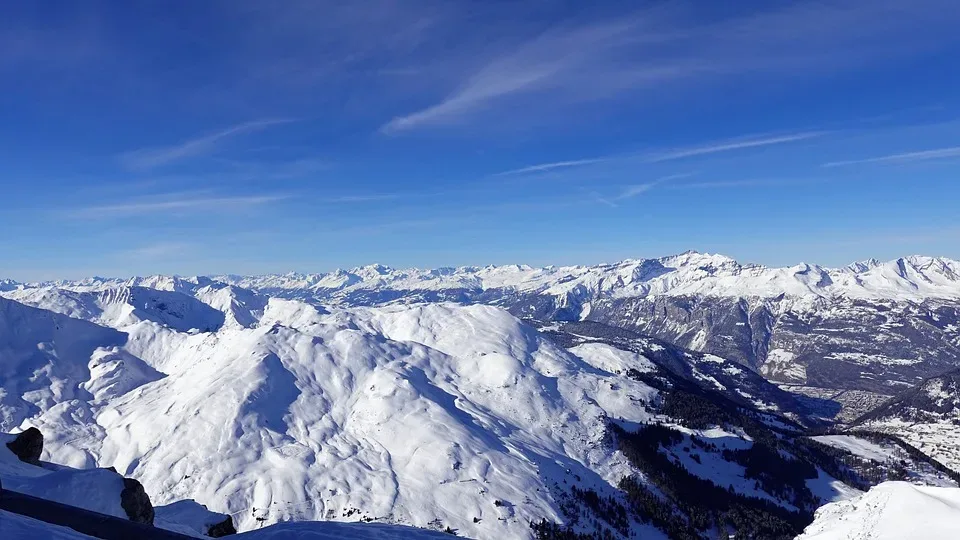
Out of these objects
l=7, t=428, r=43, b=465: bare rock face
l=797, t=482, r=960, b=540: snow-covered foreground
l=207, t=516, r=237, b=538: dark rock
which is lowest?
l=797, t=482, r=960, b=540: snow-covered foreground

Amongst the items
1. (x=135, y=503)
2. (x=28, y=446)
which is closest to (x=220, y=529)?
(x=135, y=503)

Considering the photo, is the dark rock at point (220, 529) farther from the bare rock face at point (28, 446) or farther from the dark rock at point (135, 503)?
the bare rock face at point (28, 446)

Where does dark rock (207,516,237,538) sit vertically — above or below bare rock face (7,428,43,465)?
below

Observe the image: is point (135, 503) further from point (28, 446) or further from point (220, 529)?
point (28, 446)

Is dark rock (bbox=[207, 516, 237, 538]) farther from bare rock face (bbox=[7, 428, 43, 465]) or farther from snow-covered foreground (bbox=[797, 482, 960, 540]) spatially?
snow-covered foreground (bbox=[797, 482, 960, 540])

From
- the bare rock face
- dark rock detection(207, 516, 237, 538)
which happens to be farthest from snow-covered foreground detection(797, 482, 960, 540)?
the bare rock face

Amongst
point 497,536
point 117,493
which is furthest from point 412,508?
point 117,493
